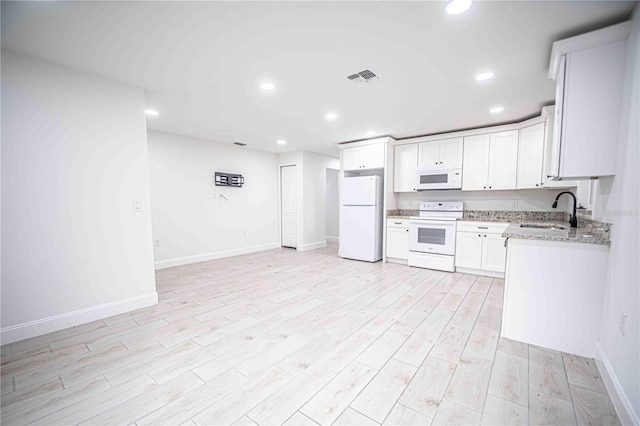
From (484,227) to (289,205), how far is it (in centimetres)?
432

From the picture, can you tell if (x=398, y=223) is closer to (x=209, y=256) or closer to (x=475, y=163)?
(x=475, y=163)

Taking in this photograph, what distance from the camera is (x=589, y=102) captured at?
1875 millimetres

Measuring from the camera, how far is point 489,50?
212 cm

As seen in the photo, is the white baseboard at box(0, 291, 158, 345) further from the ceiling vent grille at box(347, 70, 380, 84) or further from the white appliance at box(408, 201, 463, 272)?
the white appliance at box(408, 201, 463, 272)

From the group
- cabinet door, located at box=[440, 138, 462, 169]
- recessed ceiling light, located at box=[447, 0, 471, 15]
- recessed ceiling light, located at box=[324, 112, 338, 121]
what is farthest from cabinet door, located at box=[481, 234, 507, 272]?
recessed ceiling light, located at box=[447, 0, 471, 15]

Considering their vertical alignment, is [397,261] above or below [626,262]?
below

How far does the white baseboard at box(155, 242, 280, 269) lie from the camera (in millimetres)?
4668

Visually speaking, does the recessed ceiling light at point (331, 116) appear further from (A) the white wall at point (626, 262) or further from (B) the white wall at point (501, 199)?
(A) the white wall at point (626, 262)

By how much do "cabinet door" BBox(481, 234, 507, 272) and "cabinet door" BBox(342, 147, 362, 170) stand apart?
2.66m

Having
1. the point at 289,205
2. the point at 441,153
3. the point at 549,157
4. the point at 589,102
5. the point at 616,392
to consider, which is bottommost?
the point at 616,392

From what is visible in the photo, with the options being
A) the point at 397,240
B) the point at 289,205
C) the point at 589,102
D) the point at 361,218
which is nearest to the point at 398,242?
the point at 397,240

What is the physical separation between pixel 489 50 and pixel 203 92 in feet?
9.50

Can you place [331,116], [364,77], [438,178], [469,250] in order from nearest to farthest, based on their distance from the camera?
[364,77] < [331,116] < [469,250] < [438,178]

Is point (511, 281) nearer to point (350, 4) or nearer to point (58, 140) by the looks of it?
point (350, 4)
